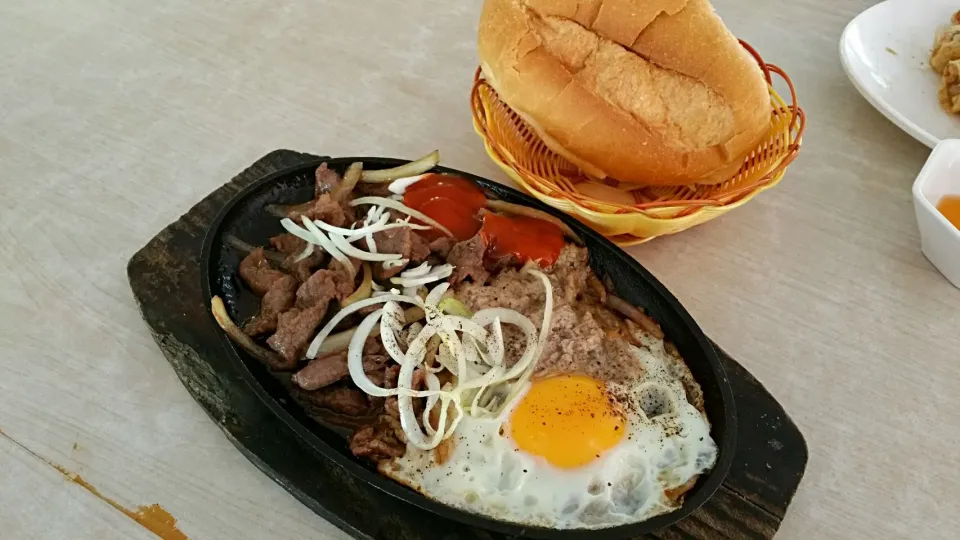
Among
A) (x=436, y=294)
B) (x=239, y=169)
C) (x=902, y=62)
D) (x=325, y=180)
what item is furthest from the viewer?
(x=902, y=62)

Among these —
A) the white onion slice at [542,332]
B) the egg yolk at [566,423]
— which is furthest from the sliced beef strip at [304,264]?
the egg yolk at [566,423]

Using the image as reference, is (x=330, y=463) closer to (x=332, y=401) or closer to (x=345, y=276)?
(x=332, y=401)

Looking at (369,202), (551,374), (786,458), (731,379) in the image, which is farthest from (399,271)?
(786,458)

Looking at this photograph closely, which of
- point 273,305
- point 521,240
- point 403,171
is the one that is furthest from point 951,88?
point 273,305

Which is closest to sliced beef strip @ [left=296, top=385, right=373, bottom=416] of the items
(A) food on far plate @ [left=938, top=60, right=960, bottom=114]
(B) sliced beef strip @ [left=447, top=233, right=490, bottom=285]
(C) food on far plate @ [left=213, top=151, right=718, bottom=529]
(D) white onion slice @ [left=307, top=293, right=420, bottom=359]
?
(C) food on far plate @ [left=213, top=151, right=718, bottom=529]

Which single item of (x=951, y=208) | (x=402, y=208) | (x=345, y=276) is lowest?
(x=345, y=276)

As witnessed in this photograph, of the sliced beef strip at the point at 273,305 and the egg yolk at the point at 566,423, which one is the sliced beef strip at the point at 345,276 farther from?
the egg yolk at the point at 566,423

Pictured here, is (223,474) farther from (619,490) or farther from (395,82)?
(395,82)

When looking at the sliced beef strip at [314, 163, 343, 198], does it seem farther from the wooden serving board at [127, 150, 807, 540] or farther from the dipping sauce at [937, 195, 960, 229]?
the dipping sauce at [937, 195, 960, 229]
